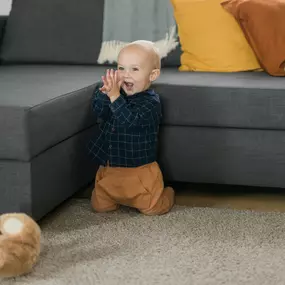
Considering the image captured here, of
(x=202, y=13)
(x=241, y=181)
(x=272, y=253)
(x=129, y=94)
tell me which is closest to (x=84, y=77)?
(x=129, y=94)

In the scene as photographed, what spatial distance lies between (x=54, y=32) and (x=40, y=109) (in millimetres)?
1181

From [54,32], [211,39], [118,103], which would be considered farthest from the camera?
[54,32]

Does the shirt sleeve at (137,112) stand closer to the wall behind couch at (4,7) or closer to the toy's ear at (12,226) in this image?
the toy's ear at (12,226)

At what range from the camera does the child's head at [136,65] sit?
210 centimetres

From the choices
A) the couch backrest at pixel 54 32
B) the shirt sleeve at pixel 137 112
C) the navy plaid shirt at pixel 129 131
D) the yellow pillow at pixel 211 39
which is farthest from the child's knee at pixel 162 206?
the couch backrest at pixel 54 32

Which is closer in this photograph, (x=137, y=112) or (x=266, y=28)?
(x=137, y=112)

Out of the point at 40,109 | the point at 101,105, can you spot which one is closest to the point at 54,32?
the point at 101,105

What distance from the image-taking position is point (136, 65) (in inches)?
82.7

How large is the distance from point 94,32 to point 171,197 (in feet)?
3.44

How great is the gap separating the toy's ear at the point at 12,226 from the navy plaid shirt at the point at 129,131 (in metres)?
0.56

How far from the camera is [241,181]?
89.7 inches

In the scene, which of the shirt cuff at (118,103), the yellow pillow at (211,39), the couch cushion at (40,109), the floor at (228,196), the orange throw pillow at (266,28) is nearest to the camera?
the couch cushion at (40,109)

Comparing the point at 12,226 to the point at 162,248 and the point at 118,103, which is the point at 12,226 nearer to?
the point at 162,248

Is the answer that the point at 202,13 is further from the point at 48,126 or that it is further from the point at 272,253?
the point at 272,253
